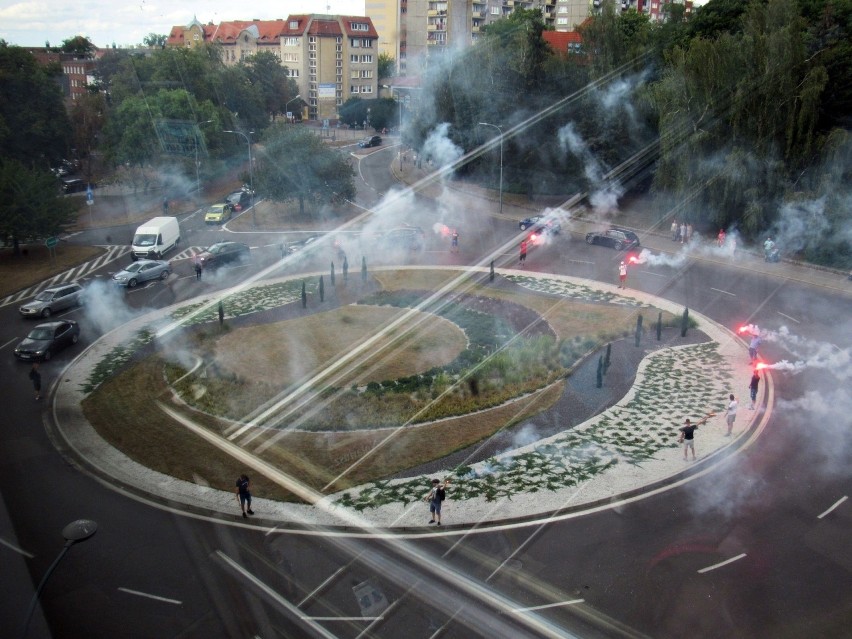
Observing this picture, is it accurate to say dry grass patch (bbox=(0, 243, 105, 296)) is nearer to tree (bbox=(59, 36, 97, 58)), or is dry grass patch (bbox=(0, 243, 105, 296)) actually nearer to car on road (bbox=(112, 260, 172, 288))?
car on road (bbox=(112, 260, 172, 288))

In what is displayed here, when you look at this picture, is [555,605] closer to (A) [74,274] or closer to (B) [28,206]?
(A) [74,274]

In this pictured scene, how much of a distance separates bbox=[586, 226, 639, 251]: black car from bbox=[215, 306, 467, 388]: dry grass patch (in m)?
16.0

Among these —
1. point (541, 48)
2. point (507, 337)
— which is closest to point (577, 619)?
point (507, 337)

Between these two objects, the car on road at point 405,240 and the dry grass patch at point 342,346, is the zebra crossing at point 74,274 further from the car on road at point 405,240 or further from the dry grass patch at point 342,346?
the car on road at point 405,240

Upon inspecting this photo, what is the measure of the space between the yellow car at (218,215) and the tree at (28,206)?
1103cm

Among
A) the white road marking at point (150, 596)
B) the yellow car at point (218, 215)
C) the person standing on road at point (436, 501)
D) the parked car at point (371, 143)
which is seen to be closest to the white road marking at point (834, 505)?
the person standing on road at point (436, 501)

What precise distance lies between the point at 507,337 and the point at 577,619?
15.0 m

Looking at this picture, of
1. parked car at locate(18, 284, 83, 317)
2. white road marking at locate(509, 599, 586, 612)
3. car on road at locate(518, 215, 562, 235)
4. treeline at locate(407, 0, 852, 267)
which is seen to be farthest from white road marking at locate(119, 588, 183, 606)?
car on road at locate(518, 215, 562, 235)

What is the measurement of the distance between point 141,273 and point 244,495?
2298cm

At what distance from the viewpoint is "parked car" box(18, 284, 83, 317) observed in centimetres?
2964

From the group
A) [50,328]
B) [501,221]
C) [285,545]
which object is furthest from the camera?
[501,221]

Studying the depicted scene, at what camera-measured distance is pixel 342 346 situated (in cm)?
2562

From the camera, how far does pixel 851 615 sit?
40.3 ft

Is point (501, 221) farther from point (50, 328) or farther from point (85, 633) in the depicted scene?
point (85, 633)
